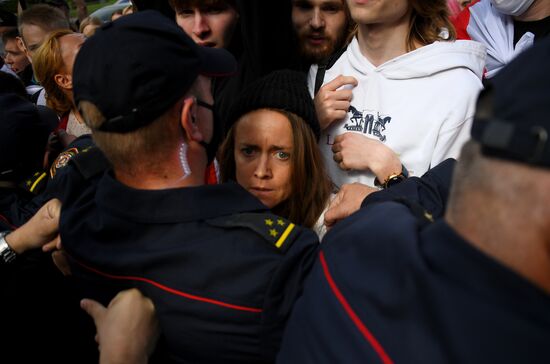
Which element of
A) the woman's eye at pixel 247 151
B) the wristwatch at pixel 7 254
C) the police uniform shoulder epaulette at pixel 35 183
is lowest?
the police uniform shoulder epaulette at pixel 35 183

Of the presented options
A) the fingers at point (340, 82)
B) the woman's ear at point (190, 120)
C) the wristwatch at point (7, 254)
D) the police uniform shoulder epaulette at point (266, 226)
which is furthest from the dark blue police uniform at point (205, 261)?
the fingers at point (340, 82)

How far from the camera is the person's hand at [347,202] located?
5.13ft

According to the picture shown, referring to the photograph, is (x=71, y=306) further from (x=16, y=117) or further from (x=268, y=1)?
(x=268, y=1)

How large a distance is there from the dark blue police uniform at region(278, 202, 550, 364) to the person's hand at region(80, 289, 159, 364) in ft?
1.26

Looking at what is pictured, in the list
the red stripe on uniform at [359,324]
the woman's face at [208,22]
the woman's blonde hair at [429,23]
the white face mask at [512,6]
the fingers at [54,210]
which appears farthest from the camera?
the white face mask at [512,6]

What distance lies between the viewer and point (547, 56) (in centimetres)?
64

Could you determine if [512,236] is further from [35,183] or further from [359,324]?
[35,183]

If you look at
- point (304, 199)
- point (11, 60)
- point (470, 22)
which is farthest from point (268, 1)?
point (11, 60)

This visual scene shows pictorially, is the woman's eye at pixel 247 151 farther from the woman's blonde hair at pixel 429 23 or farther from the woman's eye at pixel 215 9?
the woman's blonde hair at pixel 429 23

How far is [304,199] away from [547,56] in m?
1.50

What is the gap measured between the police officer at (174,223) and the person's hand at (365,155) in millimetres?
667

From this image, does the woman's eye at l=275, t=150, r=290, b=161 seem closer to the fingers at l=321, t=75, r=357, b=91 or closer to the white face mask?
the fingers at l=321, t=75, r=357, b=91

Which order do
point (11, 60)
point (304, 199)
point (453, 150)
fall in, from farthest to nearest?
point (11, 60) → point (304, 199) → point (453, 150)

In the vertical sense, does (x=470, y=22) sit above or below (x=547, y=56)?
below
